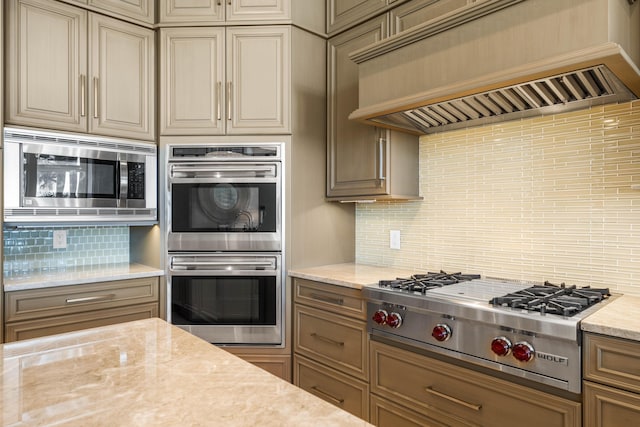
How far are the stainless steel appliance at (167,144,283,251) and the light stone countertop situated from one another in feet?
0.85

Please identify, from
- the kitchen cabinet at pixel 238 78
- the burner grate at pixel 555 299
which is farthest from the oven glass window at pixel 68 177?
the burner grate at pixel 555 299

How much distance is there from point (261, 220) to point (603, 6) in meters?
1.95

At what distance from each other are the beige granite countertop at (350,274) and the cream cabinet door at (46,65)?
1.58 m

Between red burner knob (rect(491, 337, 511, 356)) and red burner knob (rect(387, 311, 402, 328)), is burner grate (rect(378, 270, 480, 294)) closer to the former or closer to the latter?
red burner knob (rect(387, 311, 402, 328))

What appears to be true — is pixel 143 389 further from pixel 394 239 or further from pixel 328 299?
pixel 394 239

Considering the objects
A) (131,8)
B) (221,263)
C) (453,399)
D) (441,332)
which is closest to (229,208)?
(221,263)

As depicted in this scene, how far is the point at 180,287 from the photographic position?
2662 mm

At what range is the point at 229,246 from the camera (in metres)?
2.66

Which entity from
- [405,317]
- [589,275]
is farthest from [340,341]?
[589,275]

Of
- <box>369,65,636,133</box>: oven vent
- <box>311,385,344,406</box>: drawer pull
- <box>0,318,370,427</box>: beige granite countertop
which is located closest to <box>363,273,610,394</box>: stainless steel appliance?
<box>311,385,344,406</box>: drawer pull

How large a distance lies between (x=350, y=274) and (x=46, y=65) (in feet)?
6.75

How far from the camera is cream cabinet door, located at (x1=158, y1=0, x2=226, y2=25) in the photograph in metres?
2.68

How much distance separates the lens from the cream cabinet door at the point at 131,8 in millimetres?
2553

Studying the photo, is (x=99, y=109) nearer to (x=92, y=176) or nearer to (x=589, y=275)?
(x=92, y=176)
